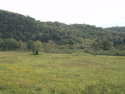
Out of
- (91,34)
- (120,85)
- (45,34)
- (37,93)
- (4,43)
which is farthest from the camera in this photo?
(91,34)

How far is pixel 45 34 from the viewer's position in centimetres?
12575

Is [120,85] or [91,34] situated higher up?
[91,34]

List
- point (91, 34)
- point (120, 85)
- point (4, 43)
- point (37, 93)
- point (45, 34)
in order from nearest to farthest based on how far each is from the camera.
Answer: point (37, 93) → point (120, 85) → point (4, 43) → point (45, 34) → point (91, 34)

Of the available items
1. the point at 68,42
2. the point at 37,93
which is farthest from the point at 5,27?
the point at 37,93

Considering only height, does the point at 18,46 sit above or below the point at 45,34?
below

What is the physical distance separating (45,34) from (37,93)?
382 ft

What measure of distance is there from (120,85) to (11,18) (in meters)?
133

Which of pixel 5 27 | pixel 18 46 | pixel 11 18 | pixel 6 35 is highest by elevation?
pixel 11 18

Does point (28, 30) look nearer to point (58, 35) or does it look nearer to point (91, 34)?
point (58, 35)

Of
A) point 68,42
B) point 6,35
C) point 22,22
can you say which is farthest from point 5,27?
point 68,42

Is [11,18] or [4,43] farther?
[11,18]

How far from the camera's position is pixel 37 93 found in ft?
37.0

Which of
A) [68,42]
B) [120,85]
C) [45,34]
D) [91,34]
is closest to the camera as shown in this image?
[120,85]

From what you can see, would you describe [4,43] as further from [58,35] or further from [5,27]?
[58,35]
